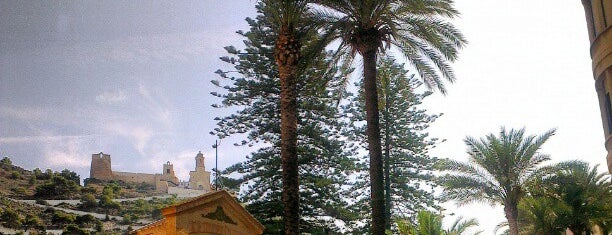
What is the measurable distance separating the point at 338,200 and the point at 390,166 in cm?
335

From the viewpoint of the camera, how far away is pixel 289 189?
15.4 meters

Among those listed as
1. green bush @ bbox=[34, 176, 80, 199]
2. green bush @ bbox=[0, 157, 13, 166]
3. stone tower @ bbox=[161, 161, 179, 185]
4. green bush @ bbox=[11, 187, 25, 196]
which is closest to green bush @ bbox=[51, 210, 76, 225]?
green bush @ bbox=[34, 176, 80, 199]

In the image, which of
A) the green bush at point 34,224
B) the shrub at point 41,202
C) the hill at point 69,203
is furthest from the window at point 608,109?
the shrub at point 41,202

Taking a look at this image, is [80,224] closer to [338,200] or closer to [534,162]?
[338,200]

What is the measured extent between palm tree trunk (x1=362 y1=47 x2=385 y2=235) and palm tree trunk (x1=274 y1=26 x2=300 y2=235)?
→ 2.00 metres

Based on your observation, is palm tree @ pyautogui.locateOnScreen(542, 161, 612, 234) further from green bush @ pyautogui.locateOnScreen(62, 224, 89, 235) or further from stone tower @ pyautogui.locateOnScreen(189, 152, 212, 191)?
stone tower @ pyautogui.locateOnScreen(189, 152, 212, 191)

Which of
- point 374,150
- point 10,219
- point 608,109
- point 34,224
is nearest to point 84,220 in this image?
point 34,224

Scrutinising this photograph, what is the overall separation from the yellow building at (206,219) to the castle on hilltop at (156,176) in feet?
266

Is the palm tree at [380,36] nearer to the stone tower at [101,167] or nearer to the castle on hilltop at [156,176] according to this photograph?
the castle on hilltop at [156,176]

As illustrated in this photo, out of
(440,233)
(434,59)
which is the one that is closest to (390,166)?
(434,59)

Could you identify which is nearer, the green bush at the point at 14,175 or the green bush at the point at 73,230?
the green bush at the point at 73,230

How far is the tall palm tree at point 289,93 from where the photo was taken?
1535cm

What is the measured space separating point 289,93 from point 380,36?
309 cm

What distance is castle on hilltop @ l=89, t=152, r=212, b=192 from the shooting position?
98688mm
